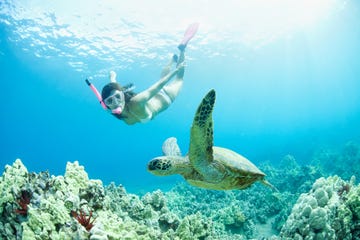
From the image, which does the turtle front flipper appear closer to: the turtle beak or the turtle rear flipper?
the turtle beak

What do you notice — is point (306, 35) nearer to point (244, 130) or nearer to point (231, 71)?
point (231, 71)

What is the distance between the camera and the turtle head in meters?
3.44

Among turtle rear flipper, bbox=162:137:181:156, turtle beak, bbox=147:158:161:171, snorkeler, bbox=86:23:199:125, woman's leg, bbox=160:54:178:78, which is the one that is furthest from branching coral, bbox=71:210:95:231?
woman's leg, bbox=160:54:178:78

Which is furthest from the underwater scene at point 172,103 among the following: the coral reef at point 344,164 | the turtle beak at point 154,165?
the coral reef at point 344,164

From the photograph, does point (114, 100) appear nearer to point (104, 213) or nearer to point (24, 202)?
point (24, 202)

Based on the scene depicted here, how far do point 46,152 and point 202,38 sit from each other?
421 ft

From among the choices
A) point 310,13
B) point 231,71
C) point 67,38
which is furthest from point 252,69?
point 67,38

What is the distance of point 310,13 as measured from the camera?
76.2ft

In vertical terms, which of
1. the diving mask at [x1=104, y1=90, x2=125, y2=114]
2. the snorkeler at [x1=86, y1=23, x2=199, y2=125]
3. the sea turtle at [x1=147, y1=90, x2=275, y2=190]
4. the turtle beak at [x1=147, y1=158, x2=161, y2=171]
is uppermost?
the snorkeler at [x1=86, y1=23, x2=199, y2=125]

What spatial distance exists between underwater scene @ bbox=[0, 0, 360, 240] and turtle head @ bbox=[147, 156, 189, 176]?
0.7 inches

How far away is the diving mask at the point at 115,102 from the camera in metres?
5.41

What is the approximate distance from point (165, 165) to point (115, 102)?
2.44 metres

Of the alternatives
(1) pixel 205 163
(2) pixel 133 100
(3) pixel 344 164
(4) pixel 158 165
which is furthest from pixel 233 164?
(3) pixel 344 164

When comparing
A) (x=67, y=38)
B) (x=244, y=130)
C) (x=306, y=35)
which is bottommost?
(x=67, y=38)
